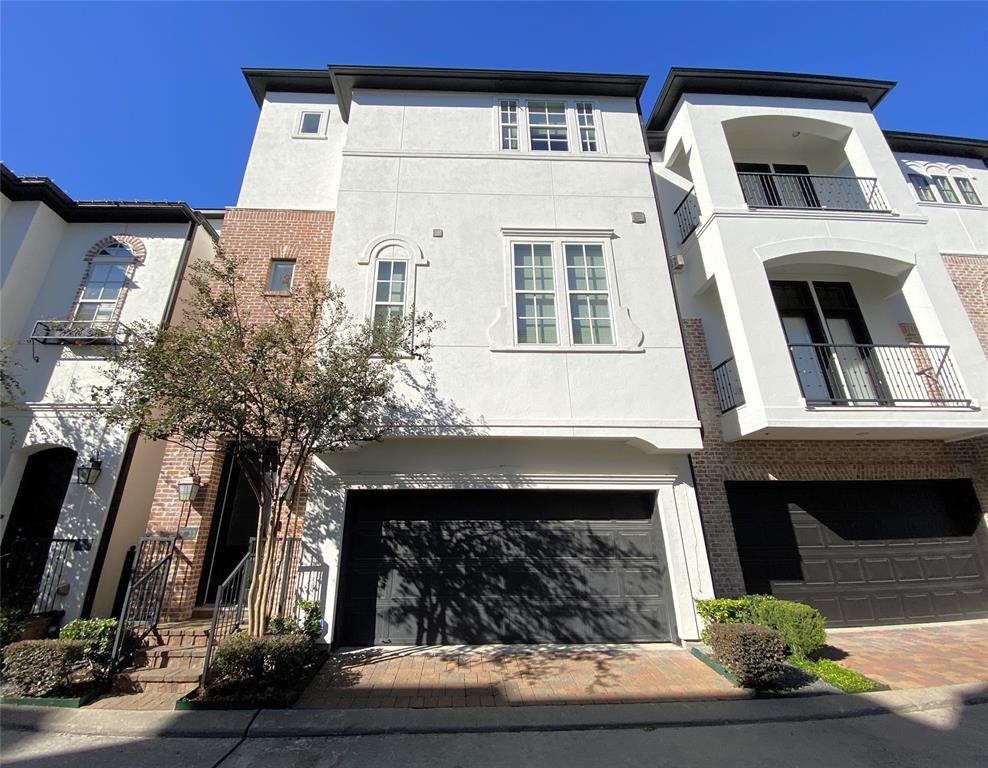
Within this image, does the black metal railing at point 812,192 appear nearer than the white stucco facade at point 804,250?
No

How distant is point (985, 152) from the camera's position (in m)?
11.6

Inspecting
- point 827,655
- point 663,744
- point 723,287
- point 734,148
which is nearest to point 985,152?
point 734,148

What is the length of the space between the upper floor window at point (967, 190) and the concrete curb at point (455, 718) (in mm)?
12555

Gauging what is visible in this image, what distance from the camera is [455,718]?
4477mm

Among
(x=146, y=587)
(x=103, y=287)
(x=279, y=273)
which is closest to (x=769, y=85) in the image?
(x=279, y=273)

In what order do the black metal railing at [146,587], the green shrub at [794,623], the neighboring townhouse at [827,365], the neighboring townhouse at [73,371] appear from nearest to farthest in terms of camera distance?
the black metal railing at [146,587]
the green shrub at [794,623]
the neighboring townhouse at [73,371]
the neighboring townhouse at [827,365]

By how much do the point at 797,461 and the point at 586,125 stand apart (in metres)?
8.41

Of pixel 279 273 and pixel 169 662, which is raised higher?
pixel 279 273

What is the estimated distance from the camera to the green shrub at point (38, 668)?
4762 mm

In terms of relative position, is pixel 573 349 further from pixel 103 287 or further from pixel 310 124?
pixel 103 287

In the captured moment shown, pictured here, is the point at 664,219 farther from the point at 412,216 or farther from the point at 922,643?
the point at 922,643

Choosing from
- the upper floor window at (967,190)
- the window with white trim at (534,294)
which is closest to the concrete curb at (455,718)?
the window with white trim at (534,294)

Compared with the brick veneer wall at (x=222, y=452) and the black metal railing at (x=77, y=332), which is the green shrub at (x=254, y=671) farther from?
the black metal railing at (x=77, y=332)

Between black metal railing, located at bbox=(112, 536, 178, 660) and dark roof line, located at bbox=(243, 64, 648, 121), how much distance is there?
9956 millimetres
